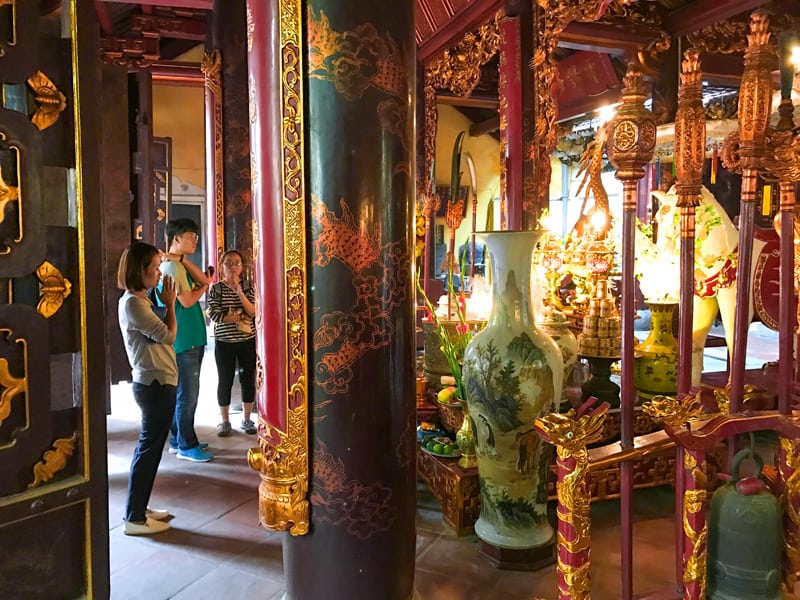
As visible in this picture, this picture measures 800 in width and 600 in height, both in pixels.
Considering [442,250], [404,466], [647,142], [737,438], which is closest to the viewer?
[647,142]

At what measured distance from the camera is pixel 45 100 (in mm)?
958

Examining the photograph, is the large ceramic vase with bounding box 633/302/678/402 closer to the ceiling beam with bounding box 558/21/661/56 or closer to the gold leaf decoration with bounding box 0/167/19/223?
the ceiling beam with bounding box 558/21/661/56

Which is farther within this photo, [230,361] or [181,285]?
[230,361]

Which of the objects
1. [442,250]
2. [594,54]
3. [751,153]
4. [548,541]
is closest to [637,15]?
[594,54]

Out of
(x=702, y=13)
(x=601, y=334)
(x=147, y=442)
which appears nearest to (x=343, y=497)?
(x=147, y=442)

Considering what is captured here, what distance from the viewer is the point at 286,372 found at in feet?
4.83

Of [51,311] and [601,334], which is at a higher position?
[51,311]

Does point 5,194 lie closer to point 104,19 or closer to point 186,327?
point 186,327

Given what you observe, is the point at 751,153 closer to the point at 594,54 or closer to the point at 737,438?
the point at 737,438

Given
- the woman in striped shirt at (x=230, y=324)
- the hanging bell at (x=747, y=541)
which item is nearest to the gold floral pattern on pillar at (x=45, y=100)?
the hanging bell at (x=747, y=541)

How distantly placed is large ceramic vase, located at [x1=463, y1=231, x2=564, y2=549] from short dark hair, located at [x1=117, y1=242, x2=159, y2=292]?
1217 millimetres

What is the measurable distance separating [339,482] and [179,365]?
1.84 m

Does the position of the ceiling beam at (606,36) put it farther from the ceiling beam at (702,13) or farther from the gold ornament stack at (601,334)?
the gold ornament stack at (601,334)

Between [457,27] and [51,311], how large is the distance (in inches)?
141
